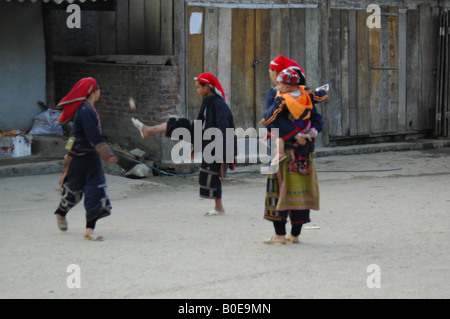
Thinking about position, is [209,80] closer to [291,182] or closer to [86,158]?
[86,158]

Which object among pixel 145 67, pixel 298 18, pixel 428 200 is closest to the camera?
pixel 428 200

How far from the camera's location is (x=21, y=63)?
12227mm

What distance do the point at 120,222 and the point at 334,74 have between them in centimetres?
680

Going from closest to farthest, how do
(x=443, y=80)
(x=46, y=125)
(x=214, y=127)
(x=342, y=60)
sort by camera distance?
(x=214, y=127), (x=46, y=125), (x=342, y=60), (x=443, y=80)

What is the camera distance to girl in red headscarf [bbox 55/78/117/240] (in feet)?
23.1

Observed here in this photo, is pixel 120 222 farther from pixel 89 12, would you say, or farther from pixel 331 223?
pixel 89 12

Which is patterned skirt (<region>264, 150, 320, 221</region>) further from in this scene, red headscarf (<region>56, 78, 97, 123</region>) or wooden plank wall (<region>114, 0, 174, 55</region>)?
wooden plank wall (<region>114, 0, 174, 55</region>)

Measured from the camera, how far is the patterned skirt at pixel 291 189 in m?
6.83

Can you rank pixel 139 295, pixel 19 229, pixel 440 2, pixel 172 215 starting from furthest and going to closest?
pixel 440 2 < pixel 172 215 < pixel 19 229 < pixel 139 295

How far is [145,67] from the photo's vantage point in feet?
38.8

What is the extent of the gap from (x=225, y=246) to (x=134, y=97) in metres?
5.67

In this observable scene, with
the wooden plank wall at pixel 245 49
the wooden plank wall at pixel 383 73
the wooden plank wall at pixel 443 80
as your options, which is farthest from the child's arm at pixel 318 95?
the wooden plank wall at pixel 443 80

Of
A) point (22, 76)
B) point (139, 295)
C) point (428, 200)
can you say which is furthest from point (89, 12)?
point (139, 295)

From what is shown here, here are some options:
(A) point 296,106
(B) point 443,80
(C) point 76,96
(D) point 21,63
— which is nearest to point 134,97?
(D) point 21,63
